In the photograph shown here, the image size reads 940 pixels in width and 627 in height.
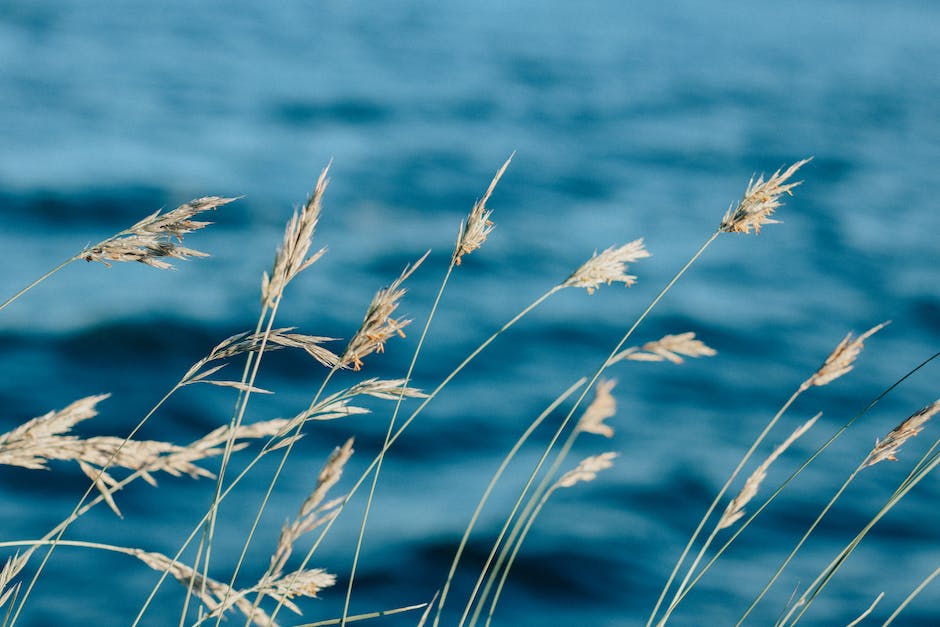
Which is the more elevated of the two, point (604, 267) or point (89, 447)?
point (604, 267)

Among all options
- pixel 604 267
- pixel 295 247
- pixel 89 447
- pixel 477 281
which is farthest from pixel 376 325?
pixel 477 281

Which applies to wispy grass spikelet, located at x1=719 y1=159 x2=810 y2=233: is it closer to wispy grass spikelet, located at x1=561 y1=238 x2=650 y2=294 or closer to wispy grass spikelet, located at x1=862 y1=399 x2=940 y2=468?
wispy grass spikelet, located at x1=561 y1=238 x2=650 y2=294

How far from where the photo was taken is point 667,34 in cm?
1338

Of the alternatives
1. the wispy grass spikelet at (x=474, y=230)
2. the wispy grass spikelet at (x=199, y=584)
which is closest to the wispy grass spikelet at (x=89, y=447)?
the wispy grass spikelet at (x=199, y=584)

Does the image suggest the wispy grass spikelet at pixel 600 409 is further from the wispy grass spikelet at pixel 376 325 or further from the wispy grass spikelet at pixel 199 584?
the wispy grass spikelet at pixel 199 584

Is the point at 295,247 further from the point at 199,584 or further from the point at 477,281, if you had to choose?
the point at 477,281

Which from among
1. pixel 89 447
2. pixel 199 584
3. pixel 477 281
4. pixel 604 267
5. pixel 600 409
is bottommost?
pixel 477 281

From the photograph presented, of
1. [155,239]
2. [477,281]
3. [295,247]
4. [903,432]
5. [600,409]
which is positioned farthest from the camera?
[477,281]

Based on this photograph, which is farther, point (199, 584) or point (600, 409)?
point (199, 584)

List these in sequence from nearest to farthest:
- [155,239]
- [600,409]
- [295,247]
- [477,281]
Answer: [600,409] → [295,247] → [155,239] → [477,281]

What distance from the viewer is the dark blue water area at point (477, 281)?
13.5ft

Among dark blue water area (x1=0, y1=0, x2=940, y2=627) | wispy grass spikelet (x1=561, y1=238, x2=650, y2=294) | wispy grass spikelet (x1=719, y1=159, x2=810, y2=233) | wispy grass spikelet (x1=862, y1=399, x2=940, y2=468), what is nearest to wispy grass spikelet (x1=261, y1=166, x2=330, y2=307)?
wispy grass spikelet (x1=561, y1=238, x2=650, y2=294)

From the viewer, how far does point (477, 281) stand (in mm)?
6656

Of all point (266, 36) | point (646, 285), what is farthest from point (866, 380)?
point (266, 36)
